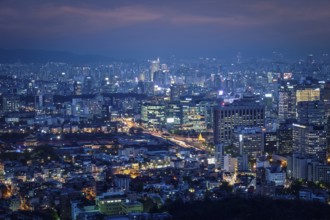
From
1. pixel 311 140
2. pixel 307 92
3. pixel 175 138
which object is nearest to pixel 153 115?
pixel 175 138

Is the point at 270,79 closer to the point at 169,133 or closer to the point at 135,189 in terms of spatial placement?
the point at 169,133

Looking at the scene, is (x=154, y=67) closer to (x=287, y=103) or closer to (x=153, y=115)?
(x=153, y=115)

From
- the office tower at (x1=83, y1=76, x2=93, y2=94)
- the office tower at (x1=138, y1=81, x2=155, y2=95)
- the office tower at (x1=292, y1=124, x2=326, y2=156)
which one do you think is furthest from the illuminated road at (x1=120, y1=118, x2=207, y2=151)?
the office tower at (x1=83, y1=76, x2=93, y2=94)

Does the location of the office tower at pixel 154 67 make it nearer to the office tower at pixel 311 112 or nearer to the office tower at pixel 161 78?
the office tower at pixel 161 78

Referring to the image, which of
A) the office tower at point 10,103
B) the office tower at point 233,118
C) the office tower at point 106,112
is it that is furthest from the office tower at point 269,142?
the office tower at point 10,103

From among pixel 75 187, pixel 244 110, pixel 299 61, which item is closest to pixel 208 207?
pixel 75 187

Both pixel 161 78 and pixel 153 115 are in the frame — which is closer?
pixel 153 115
